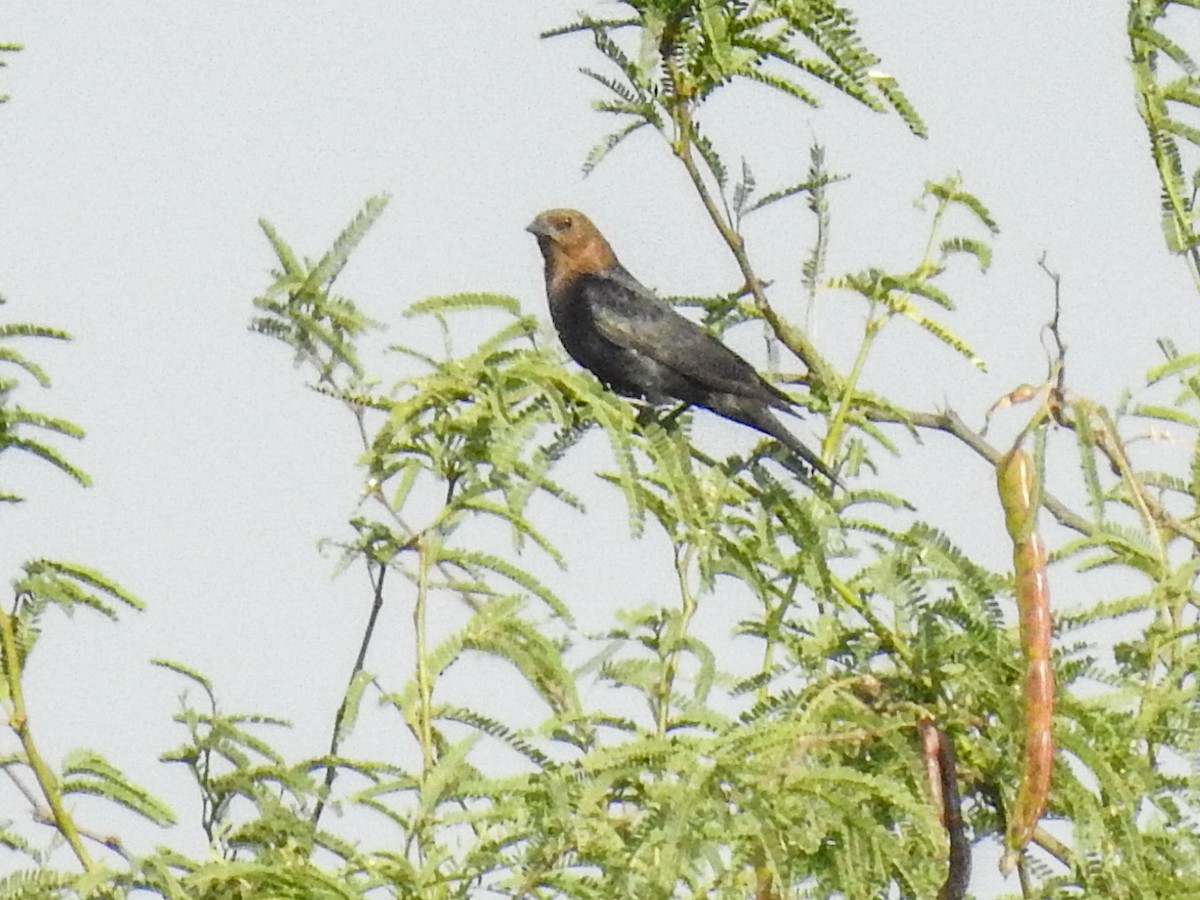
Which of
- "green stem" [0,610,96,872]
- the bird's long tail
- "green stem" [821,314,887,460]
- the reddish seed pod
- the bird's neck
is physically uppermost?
the bird's neck

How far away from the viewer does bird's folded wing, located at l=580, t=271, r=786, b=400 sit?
278 inches

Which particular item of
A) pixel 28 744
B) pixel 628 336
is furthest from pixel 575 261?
pixel 28 744

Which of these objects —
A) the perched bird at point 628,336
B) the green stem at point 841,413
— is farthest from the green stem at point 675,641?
the perched bird at point 628,336

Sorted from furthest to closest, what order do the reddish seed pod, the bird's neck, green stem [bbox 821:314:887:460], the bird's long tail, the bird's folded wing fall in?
the bird's neck → the bird's folded wing → the bird's long tail → green stem [bbox 821:314:887:460] → the reddish seed pod

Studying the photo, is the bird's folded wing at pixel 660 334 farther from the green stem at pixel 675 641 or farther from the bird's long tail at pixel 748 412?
the green stem at pixel 675 641

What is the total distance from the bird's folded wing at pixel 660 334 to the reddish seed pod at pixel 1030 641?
3.16 m

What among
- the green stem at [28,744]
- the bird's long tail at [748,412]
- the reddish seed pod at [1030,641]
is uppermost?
the bird's long tail at [748,412]

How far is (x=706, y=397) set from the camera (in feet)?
23.6

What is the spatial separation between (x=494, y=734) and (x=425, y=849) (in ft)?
1.12

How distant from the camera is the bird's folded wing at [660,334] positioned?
278 inches

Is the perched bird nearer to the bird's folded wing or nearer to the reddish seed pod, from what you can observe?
the bird's folded wing

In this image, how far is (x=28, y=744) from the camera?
3.56m

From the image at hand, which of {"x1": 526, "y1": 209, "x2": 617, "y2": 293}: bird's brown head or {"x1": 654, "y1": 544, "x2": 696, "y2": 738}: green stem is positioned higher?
{"x1": 526, "y1": 209, "x2": 617, "y2": 293}: bird's brown head

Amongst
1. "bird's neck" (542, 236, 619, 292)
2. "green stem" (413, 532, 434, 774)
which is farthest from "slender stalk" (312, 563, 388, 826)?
"bird's neck" (542, 236, 619, 292)
